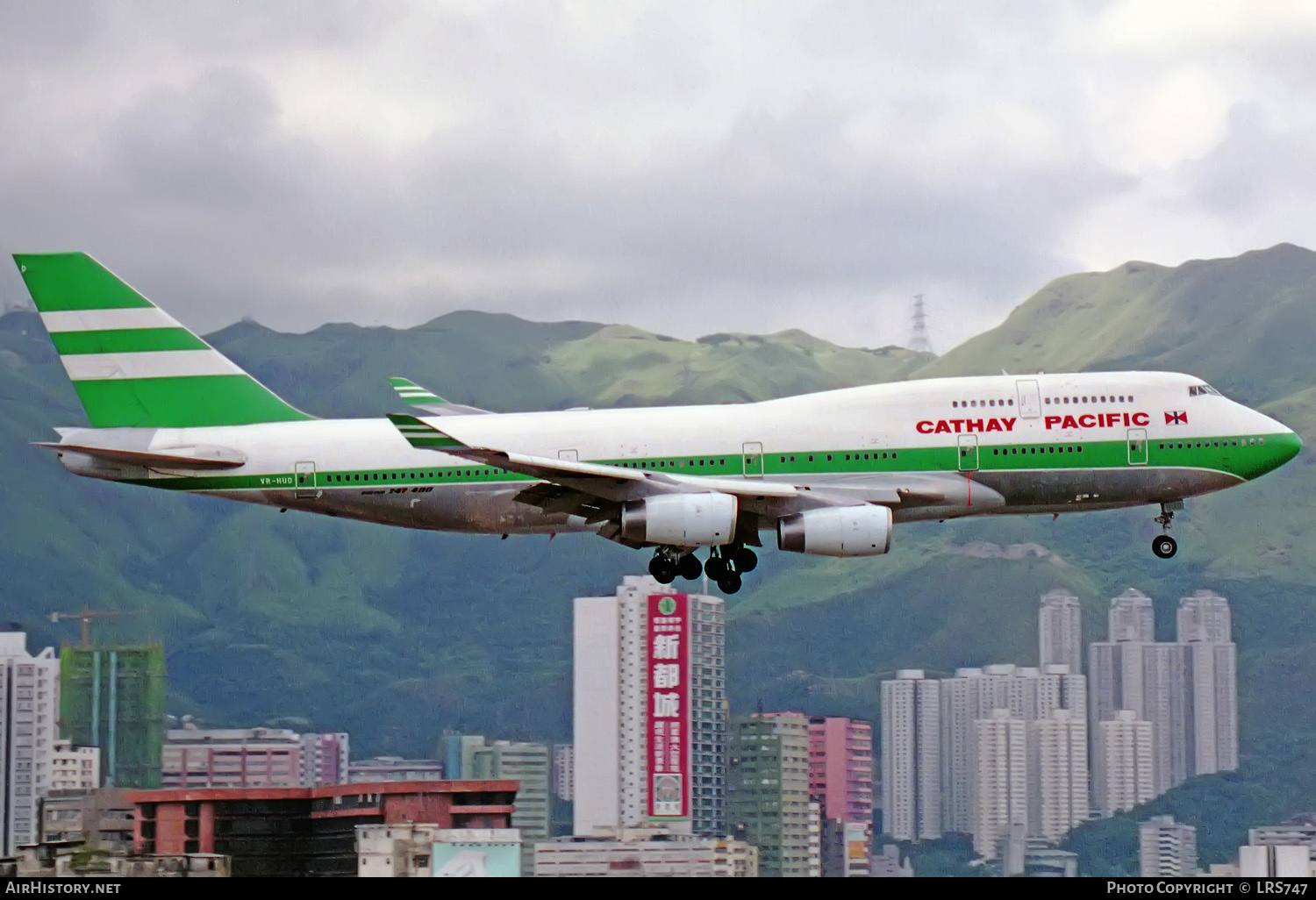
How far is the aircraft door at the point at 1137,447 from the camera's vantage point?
44.7 metres

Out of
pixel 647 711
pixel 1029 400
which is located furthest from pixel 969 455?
pixel 647 711

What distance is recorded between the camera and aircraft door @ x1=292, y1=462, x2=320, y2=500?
46781mm

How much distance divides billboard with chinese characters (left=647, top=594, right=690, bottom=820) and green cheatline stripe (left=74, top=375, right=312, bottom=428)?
3760 inches

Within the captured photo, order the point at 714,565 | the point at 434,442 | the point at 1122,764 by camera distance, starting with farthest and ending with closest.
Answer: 1. the point at 1122,764
2. the point at 714,565
3. the point at 434,442

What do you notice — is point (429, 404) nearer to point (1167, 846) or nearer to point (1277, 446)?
point (1277, 446)

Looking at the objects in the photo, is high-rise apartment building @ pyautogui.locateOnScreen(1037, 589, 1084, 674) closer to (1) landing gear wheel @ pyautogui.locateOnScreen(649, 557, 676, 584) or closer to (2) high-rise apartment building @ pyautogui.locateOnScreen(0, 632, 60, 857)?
(2) high-rise apartment building @ pyautogui.locateOnScreen(0, 632, 60, 857)

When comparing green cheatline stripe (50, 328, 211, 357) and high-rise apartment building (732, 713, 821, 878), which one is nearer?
green cheatline stripe (50, 328, 211, 357)

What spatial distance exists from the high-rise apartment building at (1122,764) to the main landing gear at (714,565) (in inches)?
5196

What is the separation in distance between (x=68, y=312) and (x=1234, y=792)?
14649 centimetres

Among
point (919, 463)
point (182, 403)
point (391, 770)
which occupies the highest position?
point (182, 403)

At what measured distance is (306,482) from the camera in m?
46.8

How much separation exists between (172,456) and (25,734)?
98.4m

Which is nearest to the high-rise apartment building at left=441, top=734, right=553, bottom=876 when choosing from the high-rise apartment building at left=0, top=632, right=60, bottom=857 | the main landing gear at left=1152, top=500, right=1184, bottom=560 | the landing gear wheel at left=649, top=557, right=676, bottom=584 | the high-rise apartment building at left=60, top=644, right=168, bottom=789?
the high-rise apartment building at left=60, top=644, right=168, bottom=789
